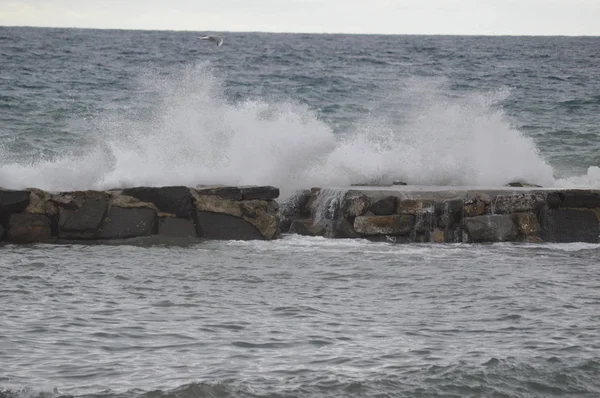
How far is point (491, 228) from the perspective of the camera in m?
10.8

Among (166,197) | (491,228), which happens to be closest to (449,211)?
(491,228)

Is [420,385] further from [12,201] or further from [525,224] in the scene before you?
[12,201]

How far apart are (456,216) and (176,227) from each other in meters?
3.09

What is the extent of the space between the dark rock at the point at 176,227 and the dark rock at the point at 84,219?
2.04 feet

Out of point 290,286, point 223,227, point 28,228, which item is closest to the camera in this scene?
point 290,286

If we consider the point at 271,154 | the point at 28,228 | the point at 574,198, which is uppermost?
the point at 271,154

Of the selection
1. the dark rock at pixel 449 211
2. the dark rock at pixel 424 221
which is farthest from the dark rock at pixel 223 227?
the dark rock at pixel 449 211

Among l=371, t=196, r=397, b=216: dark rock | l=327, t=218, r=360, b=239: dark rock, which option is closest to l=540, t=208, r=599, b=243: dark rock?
l=371, t=196, r=397, b=216: dark rock

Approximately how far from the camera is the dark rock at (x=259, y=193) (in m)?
10.9

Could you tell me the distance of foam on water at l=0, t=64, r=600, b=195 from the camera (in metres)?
12.1

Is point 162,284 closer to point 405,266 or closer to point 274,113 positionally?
point 405,266

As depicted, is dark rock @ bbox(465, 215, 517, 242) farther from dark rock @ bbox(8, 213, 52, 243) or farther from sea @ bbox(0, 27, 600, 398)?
dark rock @ bbox(8, 213, 52, 243)

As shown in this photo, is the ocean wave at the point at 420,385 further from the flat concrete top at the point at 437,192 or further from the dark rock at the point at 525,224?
the flat concrete top at the point at 437,192

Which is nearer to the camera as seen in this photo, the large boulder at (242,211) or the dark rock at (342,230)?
the large boulder at (242,211)
